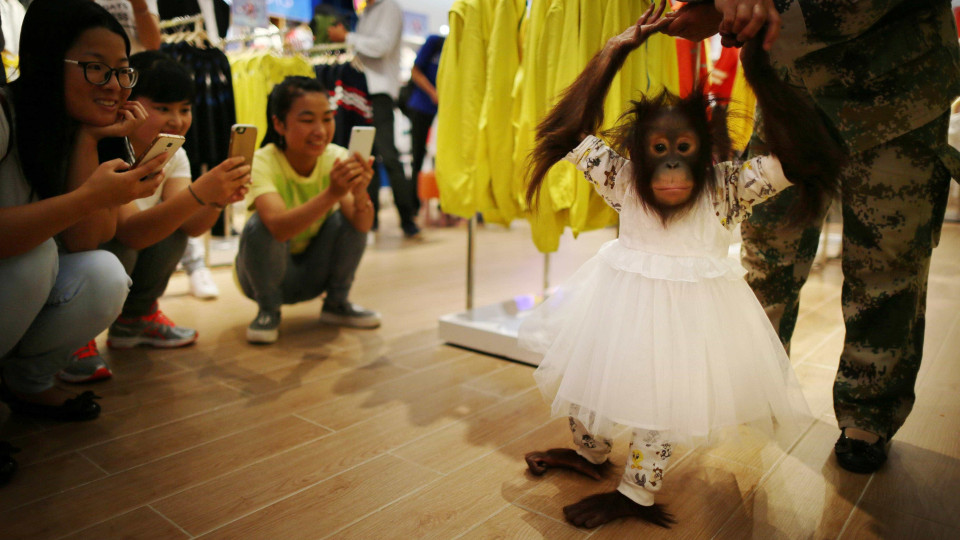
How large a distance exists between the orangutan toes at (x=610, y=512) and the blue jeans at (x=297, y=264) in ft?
4.17

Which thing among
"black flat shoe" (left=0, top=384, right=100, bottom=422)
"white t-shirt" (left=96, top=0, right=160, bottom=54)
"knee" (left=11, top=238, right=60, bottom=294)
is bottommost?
"black flat shoe" (left=0, top=384, right=100, bottom=422)

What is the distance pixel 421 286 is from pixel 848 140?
1916mm

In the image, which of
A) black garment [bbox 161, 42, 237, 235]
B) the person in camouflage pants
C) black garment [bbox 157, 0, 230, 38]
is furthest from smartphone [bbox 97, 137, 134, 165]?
black garment [bbox 157, 0, 230, 38]

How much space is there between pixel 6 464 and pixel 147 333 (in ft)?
2.61

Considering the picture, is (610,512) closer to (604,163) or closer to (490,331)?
(604,163)

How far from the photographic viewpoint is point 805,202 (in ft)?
3.24

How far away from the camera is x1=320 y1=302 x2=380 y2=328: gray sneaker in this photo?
84.7 inches

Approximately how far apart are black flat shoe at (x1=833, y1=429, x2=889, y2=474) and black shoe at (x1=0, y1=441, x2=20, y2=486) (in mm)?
1517

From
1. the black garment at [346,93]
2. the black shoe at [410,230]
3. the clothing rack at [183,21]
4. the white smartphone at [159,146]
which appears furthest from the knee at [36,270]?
the black shoe at [410,230]

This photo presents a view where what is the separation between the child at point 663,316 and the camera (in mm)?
970

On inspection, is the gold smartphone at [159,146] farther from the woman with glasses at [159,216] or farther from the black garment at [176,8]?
the black garment at [176,8]

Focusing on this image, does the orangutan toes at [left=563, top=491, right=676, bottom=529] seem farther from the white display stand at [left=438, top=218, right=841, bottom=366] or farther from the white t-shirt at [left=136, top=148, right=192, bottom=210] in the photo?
the white t-shirt at [left=136, top=148, right=192, bottom=210]

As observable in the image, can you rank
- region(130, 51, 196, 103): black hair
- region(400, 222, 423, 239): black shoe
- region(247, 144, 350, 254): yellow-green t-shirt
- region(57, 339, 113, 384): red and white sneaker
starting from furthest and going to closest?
region(400, 222, 423, 239): black shoe
region(247, 144, 350, 254): yellow-green t-shirt
region(130, 51, 196, 103): black hair
region(57, 339, 113, 384): red and white sneaker

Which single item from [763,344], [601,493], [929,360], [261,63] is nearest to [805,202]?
[763,344]
